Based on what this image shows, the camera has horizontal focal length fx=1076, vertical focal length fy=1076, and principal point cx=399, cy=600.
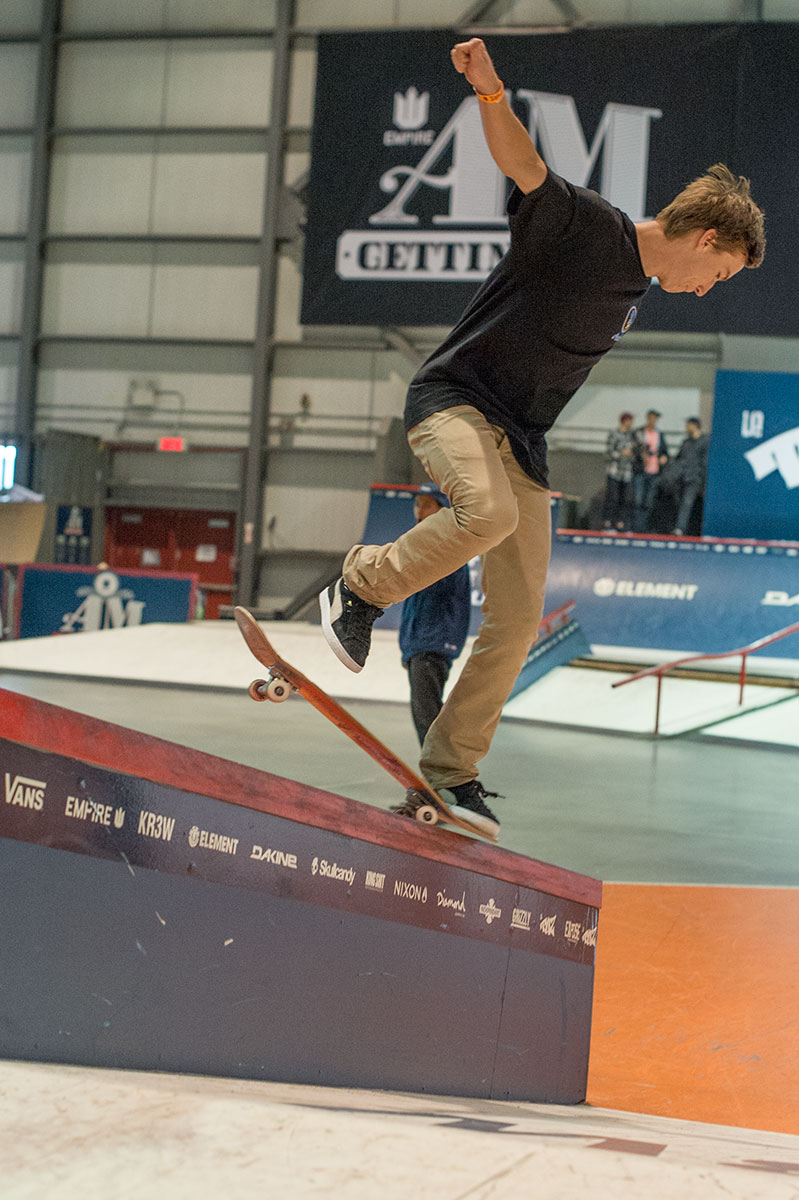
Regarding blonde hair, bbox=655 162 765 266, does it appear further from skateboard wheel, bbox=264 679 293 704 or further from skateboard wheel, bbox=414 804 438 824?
skateboard wheel, bbox=414 804 438 824

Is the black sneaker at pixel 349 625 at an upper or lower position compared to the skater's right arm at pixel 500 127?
lower

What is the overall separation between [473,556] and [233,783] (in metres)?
1.04

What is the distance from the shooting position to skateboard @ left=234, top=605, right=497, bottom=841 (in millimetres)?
2895

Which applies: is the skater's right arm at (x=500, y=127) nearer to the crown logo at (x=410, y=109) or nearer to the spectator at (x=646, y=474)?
the spectator at (x=646, y=474)

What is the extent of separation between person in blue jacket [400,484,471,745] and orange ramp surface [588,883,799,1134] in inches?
66.3

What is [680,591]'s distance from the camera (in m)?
15.0

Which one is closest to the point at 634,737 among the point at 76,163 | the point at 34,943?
the point at 34,943

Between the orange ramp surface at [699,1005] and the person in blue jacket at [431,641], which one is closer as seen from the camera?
the orange ramp surface at [699,1005]

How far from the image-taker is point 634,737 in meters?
10.0

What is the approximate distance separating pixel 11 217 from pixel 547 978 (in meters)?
22.7

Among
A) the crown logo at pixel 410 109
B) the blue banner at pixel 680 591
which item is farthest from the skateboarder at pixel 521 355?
the crown logo at pixel 410 109

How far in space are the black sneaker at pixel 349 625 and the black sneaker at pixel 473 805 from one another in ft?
2.11

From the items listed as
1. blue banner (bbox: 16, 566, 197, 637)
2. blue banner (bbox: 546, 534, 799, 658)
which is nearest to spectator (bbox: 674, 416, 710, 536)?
blue banner (bbox: 546, 534, 799, 658)

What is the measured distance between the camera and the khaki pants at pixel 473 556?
9.56 ft
